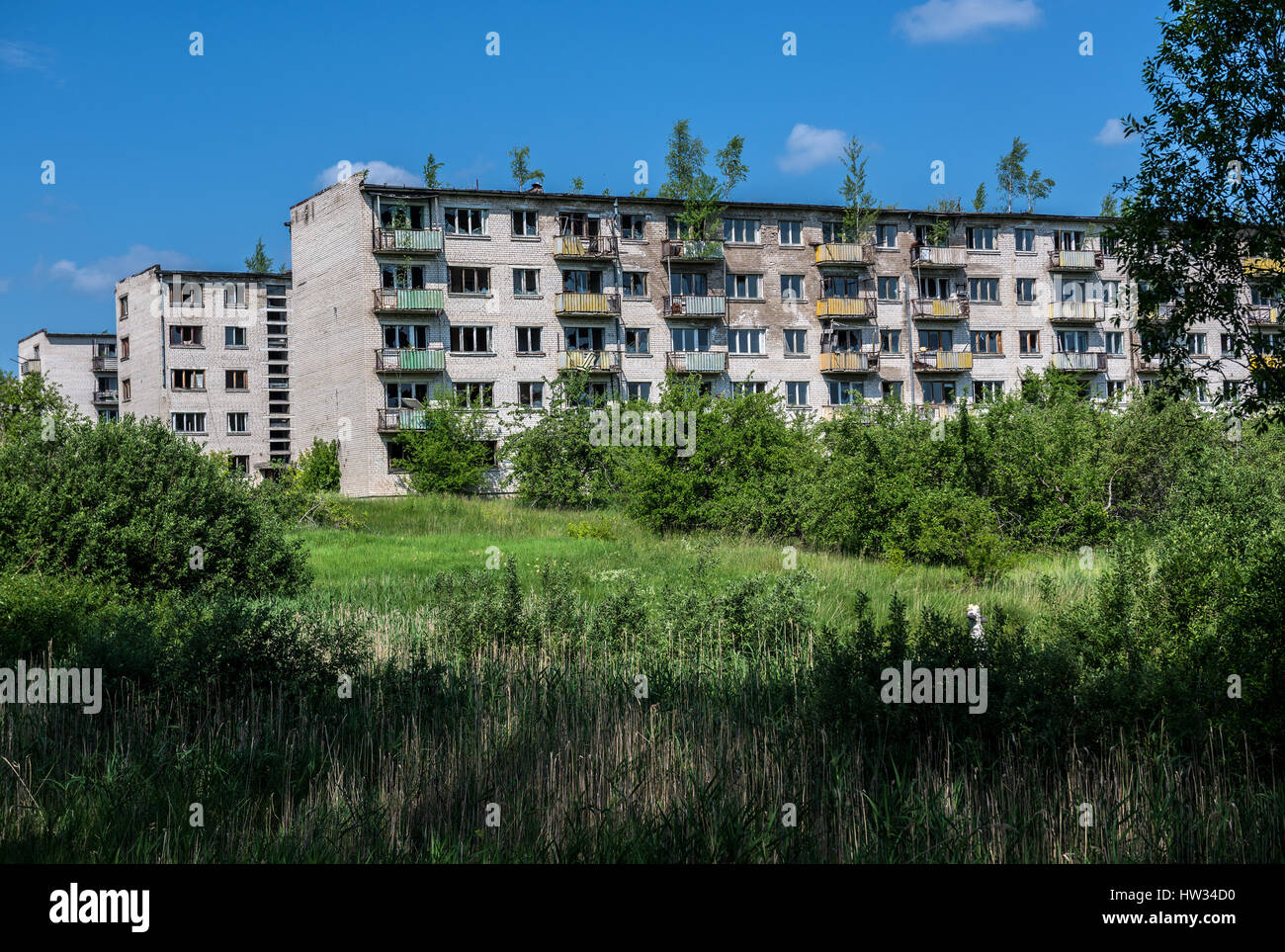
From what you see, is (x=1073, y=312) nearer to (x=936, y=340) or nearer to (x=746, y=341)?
(x=936, y=340)

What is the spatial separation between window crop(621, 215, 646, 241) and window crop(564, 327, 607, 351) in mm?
5531

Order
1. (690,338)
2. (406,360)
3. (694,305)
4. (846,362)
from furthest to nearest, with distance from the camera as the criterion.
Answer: (846,362), (690,338), (694,305), (406,360)

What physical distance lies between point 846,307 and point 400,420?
26.3 meters

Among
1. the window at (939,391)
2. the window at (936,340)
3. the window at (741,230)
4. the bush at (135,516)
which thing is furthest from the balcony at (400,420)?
the bush at (135,516)

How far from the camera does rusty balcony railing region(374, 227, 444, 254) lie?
5453 cm

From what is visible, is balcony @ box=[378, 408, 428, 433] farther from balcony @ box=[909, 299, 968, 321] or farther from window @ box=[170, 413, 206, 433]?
balcony @ box=[909, 299, 968, 321]

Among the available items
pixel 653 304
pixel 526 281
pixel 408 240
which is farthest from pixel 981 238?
pixel 408 240

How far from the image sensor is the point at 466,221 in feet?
186

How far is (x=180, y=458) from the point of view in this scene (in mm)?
19906

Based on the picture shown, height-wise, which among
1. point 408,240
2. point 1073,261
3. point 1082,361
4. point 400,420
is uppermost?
point 1073,261

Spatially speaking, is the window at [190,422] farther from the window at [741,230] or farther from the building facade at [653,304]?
the window at [741,230]

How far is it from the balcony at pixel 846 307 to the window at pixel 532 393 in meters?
17.0
